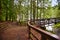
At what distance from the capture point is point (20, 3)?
77.0ft

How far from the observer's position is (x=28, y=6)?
2550 centimetres

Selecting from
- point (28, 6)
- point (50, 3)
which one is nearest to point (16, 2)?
point (28, 6)

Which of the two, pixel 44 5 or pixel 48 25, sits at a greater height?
pixel 44 5

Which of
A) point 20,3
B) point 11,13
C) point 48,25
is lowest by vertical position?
point 48,25

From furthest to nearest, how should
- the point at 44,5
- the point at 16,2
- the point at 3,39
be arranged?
1. the point at 44,5
2. the point at 16,2
3. the point at 3,39

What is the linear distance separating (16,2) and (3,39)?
15.7 m

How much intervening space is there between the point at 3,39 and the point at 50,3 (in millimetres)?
19677

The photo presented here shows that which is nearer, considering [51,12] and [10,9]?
[10,9]

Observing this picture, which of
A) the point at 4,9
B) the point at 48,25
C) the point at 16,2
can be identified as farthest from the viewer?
the point at 16,2

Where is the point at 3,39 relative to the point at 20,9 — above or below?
below

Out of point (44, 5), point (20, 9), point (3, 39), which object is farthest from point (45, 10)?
point (3, 39)

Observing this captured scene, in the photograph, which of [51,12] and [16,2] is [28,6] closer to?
[16,2]

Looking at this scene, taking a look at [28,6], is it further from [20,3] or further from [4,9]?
[4,9]

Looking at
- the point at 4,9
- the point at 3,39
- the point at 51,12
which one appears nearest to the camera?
→ the point at 3,39
